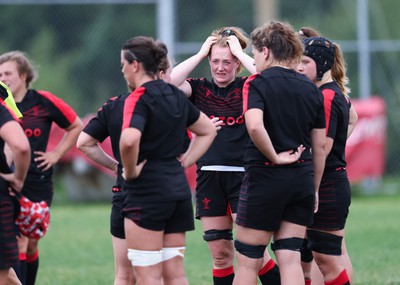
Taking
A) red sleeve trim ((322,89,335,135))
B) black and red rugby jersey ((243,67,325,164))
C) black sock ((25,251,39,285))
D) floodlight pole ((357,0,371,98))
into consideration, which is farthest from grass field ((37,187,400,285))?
floodlight pole ((357,0,371,98))

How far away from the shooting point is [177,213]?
5035mm

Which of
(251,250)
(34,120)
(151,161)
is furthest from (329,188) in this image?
(34,120)

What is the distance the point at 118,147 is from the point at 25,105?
87.9 inches

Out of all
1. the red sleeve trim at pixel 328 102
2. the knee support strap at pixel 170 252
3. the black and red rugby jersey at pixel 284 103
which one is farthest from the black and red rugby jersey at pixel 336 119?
the knee support strap at pixel 170 252

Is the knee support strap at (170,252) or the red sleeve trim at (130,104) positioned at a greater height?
the red sleeve trim at (130,104)

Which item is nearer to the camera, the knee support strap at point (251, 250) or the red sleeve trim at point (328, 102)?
the knee support strap at point (251, 250)

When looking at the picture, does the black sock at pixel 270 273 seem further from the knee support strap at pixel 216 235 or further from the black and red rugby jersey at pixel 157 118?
the black and red rugby jersey at pixel 157 118

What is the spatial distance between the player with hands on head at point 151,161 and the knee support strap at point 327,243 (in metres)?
1.21

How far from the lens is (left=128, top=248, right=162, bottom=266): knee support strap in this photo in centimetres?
492

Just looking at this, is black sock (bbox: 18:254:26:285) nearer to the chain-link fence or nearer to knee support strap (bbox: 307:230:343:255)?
knee support strap (bbox: 307:230:343:255)

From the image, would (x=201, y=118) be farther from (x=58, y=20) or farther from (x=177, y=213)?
(x=58, y=20)

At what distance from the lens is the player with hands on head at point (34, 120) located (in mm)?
7168

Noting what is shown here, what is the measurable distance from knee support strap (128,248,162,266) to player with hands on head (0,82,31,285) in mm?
640

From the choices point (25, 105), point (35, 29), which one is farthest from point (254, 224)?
point (35, 29)
